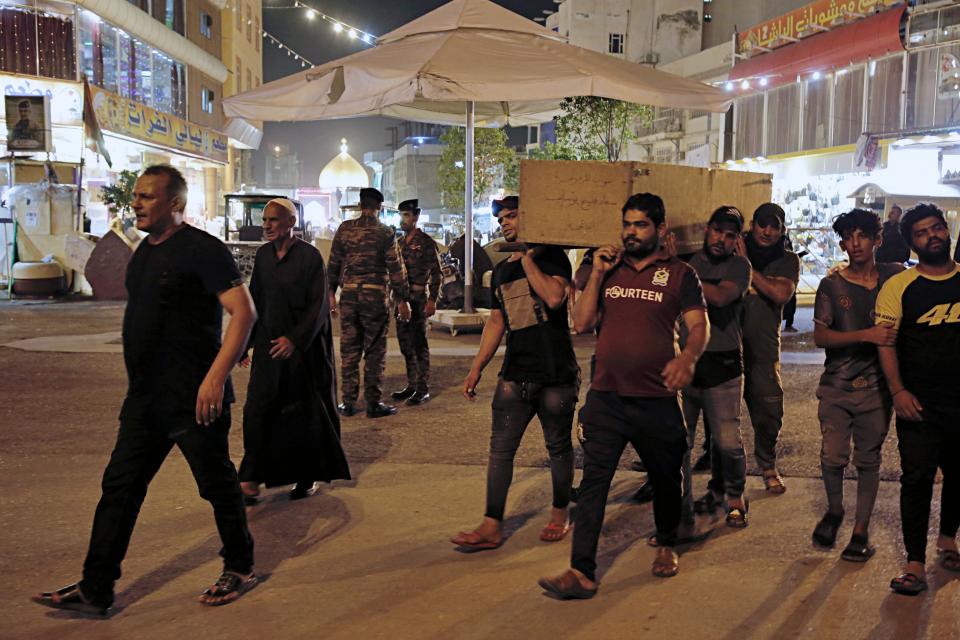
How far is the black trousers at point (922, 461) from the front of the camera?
4133mm

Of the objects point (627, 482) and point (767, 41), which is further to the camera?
point (767, 41)

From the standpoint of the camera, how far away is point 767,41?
105ft

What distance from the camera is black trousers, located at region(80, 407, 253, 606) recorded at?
384 centimetres

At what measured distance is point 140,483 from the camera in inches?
156

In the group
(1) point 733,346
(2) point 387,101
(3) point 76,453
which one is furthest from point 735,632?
(2) point 387,101

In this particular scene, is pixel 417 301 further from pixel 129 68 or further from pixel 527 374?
pixel 129 68

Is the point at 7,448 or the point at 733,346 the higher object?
the point at 733,346

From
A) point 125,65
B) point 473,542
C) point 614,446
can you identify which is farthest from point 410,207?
point 125,65

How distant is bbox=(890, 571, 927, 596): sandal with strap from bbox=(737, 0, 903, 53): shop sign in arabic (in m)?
24.5

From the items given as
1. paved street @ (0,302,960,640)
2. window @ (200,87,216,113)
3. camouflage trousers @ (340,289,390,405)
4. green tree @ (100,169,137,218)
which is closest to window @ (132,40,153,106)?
window @ (200,87,216,113)

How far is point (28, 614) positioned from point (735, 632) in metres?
2.89

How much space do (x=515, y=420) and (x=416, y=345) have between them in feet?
12.7

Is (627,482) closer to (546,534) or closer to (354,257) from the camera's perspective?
(546,534)

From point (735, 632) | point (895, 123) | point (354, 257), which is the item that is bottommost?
point (735, 632)
